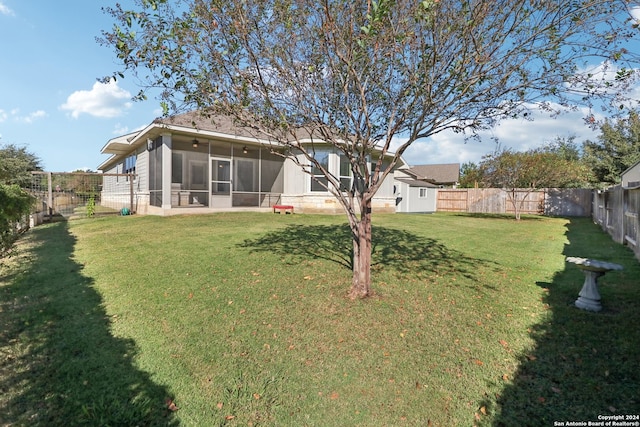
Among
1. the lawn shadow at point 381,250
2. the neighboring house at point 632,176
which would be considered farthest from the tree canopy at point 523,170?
the lawn shadow at point 381,250

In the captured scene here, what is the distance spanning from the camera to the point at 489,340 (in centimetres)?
336

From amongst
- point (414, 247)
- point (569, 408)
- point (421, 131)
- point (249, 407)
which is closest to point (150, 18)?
point (421, 131)

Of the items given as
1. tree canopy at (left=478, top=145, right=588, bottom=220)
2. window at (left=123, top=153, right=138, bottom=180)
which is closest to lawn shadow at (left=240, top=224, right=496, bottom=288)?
tree canopy at (left=478, top=145, right=588, bottom=220)

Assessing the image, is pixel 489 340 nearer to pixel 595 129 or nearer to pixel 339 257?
pixel 595 129

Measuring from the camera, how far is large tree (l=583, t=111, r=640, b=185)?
22.1 metres

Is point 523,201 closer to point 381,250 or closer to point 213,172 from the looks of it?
point 381,250

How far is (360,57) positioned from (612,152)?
98.9ft

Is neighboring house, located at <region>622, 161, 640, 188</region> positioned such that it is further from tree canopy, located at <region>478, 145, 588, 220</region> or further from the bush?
the bush

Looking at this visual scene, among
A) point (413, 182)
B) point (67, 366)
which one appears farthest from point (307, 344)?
point (413, 182)

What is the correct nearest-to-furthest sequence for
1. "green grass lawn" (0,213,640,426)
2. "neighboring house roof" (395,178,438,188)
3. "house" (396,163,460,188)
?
"green grass lawn" (0,213,640,426) < "neighboring house roof" (395,178,438,188) < "house" (396,163,460,188)

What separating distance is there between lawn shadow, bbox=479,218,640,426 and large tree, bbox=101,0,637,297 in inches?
80.8

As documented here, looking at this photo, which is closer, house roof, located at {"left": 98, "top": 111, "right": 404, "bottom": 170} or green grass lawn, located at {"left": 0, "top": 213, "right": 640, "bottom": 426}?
green grass lawn, located at {"left": 0, "top": 213, "right": 640, "bottom": 426}

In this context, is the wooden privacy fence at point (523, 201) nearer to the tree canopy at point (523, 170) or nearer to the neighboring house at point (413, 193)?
the tree canopy at point (523, 170)

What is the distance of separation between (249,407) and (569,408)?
249 cm
